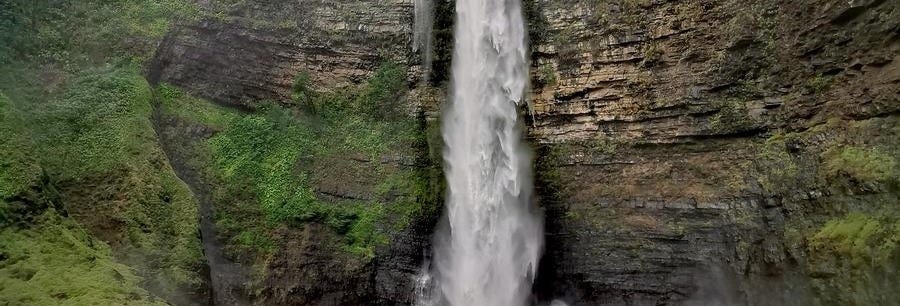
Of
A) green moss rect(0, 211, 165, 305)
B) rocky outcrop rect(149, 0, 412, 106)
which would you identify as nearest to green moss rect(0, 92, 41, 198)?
green moss rect(0, 211, 165, 305)

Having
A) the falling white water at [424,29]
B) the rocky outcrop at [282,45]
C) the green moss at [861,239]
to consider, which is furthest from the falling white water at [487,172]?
the green moss at [861,239]

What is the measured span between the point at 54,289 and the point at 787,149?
34.7 ft

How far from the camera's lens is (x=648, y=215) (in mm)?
11188

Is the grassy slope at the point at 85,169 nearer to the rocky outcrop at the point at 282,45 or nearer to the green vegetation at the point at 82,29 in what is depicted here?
the green vegetation at the point at 82,29

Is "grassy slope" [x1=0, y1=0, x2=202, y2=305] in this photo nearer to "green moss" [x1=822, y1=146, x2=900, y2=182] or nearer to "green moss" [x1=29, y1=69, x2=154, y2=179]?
"green moss" [x1=29, y1=69, x2=154, y2=179]

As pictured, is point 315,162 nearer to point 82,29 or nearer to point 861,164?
point 82,29

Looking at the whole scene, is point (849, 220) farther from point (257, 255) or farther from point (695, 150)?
point (257, 255)

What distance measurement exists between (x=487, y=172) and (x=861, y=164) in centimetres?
679

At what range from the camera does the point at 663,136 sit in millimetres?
11547

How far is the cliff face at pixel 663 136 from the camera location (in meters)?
8.55

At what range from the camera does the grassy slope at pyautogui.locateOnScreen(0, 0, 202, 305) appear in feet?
25.1

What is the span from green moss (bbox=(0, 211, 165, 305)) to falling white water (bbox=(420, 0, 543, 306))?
6034 millimetres

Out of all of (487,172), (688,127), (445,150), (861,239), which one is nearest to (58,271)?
(445,150)

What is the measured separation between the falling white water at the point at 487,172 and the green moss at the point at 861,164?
217 inches
